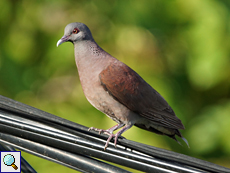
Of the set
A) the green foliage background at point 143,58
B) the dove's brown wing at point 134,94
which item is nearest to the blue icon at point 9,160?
the dove's brown wing at point 134,94

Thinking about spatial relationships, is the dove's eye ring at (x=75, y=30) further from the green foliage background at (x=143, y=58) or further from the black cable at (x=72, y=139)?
the green foliage background at (x=143, y=58)

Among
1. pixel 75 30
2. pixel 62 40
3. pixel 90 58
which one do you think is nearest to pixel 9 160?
pixel 90 58

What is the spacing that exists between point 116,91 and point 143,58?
2.50 metres

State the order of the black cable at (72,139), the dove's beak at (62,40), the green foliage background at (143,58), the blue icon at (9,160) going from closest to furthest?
the black cable at (72,139), the blue icon at (9,160), the dove's beak at (62,40), the green foliage background at (143,58)

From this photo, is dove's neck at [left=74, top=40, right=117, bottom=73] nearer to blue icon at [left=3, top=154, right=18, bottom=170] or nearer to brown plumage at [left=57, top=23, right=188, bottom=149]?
brown plumage at [left=57, top=23, right=188, bottom=149]

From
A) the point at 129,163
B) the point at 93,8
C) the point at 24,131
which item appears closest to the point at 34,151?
the point at 24,131

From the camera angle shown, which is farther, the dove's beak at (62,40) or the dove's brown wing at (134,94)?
the dove's beak at (62,40)

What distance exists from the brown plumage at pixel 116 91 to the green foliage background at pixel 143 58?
6.22ft

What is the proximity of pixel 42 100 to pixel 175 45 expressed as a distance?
2.45 m

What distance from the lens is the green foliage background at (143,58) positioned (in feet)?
18.6

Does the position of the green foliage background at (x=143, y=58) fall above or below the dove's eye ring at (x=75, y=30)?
above

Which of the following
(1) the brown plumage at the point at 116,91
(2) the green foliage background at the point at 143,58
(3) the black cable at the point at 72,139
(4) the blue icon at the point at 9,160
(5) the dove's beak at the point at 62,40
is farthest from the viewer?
(2) the green foliage background at the point at 143,58

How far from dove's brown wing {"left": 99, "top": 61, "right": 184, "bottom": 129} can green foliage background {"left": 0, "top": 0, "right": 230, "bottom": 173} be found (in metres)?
1.90

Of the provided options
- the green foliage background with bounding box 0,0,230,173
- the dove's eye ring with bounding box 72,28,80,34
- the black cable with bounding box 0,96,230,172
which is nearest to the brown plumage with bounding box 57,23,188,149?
the dove's eye ring with bounding box 72,28,80,34
